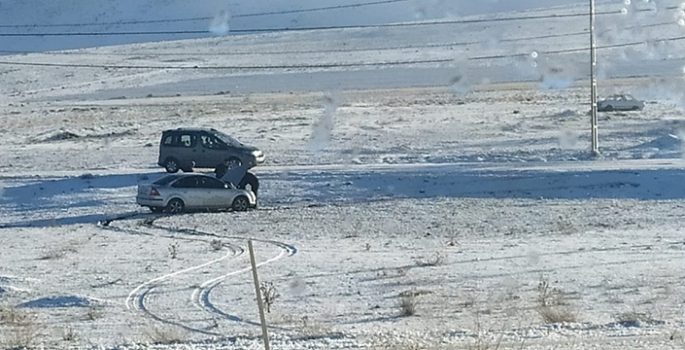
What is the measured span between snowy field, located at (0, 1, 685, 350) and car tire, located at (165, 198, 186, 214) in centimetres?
124

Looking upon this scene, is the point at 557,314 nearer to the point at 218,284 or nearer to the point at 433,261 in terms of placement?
the point at 218,284

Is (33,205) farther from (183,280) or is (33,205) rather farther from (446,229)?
(183,280)

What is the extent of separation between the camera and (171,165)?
40094 millimetres

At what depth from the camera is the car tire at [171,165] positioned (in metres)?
39.9

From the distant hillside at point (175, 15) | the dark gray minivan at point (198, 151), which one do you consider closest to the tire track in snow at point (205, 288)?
the dark gray minivan at point (198, 151)

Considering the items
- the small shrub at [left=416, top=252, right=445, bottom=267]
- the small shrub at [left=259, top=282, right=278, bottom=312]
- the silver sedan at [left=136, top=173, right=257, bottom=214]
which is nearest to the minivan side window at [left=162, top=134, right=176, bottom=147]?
the silver sedan at [left=136, top=173, right=257, bottom=214]

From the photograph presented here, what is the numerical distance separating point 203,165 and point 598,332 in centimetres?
2849

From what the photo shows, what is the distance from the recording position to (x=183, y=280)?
2055 cm

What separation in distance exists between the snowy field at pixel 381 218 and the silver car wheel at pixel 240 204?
1.07 meters

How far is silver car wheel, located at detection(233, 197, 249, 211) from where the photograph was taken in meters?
33.1

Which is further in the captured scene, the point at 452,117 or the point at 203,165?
the point at 452,117

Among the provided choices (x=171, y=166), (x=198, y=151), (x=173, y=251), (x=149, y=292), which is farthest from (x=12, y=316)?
(x=198, y=151)

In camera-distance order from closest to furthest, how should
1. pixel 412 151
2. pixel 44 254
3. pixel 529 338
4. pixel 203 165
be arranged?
pixel 529 338
pixel 44 254
pixel 203 165
pixel 412 151

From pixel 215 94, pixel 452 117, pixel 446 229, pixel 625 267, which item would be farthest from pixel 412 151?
pixel 215 94
